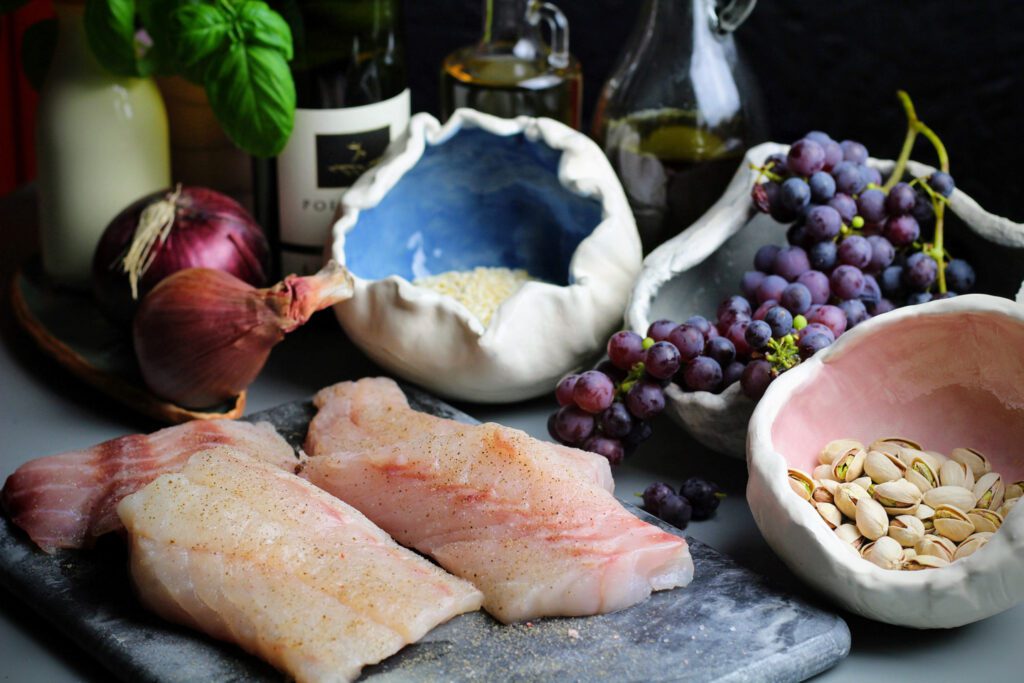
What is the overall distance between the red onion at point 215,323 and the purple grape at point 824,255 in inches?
16.4

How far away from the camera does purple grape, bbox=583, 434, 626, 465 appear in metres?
1.04

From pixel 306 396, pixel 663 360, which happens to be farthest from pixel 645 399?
pixel 306 396

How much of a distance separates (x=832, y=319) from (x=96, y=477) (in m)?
0.61

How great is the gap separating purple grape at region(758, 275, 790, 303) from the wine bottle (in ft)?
1.49

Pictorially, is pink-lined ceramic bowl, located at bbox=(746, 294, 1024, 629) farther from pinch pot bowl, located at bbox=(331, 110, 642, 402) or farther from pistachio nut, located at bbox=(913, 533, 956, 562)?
pinch pot bowl, located at bbox=(331, 110, 642, 402)

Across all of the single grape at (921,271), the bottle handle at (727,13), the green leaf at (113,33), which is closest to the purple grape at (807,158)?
the single grape at (921,271)

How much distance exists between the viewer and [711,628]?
2.74 ft

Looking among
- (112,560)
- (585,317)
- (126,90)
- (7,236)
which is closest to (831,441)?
(585,317)

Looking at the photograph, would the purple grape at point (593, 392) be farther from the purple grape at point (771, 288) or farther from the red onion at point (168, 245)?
the red onion at point (168, 245)

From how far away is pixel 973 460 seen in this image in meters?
0.93

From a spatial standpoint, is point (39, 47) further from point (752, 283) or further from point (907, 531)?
point (907, 531)

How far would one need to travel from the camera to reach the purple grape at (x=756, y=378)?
3.17 ft

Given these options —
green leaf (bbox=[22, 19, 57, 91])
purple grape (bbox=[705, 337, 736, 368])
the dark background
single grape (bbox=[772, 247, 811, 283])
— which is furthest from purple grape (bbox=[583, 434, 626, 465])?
green leaf (bbox=[22, 19, 57, 91])

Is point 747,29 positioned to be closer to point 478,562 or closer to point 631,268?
point 631,268
